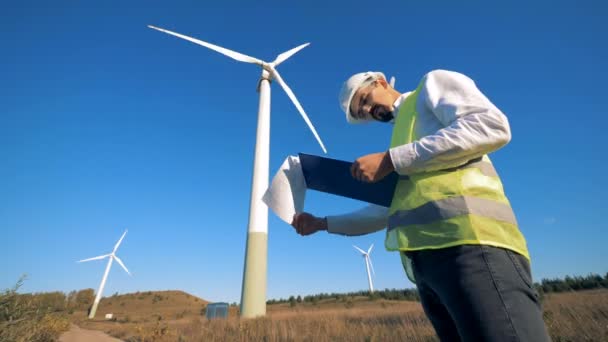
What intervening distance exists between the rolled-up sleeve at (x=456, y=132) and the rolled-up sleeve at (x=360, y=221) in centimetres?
71

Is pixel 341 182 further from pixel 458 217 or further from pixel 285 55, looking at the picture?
pixel 285 55

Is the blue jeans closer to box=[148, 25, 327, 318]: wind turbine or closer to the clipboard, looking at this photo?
the clipboard

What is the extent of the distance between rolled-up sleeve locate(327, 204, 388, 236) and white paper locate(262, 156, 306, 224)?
0.38 metres

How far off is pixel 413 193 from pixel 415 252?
0.95 feet

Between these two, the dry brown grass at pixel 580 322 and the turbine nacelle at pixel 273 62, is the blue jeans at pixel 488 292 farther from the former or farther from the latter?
the turbine nacelle at pixel 273 62

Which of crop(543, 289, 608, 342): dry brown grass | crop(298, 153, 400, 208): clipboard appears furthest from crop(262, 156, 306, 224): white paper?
crop(543, 289, 608, 342): dry brown grass

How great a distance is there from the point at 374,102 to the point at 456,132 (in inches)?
30.0

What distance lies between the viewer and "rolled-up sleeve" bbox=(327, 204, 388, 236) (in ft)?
6.92

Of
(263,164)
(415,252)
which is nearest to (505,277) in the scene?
(415,252)

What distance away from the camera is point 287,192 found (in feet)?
6.03

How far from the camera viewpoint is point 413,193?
1.50 meters

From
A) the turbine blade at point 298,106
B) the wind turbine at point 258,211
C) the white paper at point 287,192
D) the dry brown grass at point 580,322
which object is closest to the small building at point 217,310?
the wind turbine at point 258,211

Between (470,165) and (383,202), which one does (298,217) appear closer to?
(383,202)

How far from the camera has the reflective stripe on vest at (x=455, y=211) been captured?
1.27 meters
